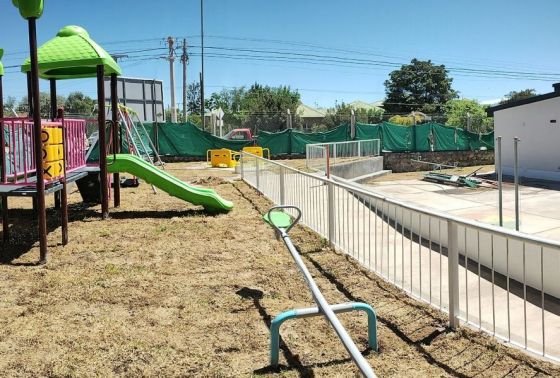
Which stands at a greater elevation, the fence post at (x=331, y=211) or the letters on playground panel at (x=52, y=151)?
the letters on playground panel at (x=52, y=151)

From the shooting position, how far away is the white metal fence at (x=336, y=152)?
1677cm

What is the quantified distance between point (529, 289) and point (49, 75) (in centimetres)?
952

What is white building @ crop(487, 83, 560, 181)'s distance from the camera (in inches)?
731

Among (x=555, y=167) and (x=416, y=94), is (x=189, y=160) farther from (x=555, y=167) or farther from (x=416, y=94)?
(x=416, y=94)

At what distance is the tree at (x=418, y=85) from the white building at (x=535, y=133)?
57262 millimetres

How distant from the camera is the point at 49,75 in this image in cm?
998

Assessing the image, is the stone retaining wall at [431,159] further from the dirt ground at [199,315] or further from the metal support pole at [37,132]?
the metal support pole at [37,132]

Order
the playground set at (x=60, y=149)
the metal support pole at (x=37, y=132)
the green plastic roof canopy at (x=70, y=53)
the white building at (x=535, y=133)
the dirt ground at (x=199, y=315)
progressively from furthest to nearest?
the white building at (x=535, y=133) < the green plastic roof canopy at (x=70, y=53) < the playground set at (x=60, y=149) < the metal support pole at (x=37, y=132) < the dirt ground at (x=199, y=315)

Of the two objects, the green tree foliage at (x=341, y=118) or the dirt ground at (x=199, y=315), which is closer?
the dirt ground at (x=199, y=315)

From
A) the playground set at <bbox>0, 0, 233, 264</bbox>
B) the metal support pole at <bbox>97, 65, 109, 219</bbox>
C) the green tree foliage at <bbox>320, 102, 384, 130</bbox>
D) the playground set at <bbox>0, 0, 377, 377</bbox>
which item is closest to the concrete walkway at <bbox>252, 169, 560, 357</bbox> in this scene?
the playground set at <bbox>0, 0, 377, 377</bbox>

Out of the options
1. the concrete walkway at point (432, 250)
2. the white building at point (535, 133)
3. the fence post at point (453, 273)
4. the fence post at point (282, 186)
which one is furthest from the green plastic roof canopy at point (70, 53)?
the white building at point (535, 133)

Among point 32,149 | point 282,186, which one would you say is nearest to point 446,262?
point 282,186

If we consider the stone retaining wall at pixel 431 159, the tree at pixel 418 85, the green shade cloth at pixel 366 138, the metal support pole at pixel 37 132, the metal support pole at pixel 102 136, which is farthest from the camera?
the tree at pixel 418 85

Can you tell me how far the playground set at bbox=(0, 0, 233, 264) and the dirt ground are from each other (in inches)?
34.2
